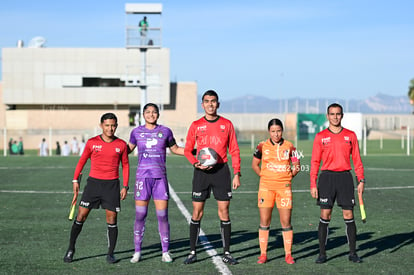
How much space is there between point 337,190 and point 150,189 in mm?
2486

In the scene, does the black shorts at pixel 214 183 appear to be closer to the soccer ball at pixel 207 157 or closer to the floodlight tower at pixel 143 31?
the soccer ball at pixel 207 157

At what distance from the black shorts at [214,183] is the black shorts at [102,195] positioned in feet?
3.47

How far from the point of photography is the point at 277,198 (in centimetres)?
904

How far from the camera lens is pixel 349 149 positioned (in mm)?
9000

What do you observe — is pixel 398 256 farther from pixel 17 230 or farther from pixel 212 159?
pixel 17 230

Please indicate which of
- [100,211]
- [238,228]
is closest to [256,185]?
[100,211]

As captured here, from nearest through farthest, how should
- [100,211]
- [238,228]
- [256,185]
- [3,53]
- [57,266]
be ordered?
[57,266] → [238,228] → [100,211] → [256,185] → [3,53]

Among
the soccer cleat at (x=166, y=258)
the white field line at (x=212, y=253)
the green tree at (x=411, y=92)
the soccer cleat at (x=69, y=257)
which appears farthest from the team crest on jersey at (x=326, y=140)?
the green tree at (x=411, y=92)

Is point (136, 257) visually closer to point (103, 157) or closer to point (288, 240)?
point (103, 157)

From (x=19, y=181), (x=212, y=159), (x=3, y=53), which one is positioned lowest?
(x=19, y=181)

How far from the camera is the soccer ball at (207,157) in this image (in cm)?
884

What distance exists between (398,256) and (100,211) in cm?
713

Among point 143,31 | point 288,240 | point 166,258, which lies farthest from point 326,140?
point 143,31

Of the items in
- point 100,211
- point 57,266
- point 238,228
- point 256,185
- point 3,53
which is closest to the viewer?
point 57,266
